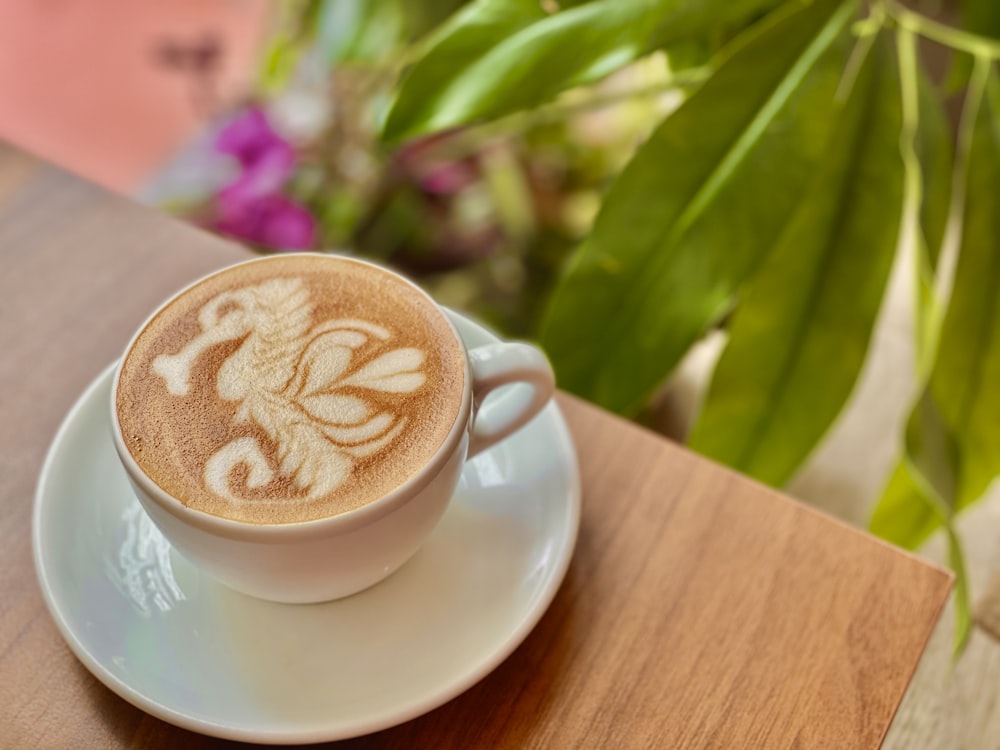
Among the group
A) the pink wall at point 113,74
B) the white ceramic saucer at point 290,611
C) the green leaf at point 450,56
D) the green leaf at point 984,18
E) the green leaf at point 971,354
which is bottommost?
the pink wall at point 113,74

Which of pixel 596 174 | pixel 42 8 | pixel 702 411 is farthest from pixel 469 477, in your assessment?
pixel 42 8

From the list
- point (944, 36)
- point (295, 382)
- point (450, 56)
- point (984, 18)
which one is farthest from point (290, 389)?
point (984, 18)

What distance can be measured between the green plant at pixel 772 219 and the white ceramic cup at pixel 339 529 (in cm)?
19

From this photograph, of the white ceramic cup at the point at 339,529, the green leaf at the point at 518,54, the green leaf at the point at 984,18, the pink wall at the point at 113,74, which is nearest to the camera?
the white ceramic cup at the point at 339,529

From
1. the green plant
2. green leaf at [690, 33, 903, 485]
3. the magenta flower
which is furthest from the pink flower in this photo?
green leaf at [690, 33, 903, 485]

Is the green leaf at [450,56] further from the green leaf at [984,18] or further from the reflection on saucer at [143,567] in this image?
the green leaf at [984,18]

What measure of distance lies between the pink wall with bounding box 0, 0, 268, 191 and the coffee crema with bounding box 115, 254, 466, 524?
1273 mm

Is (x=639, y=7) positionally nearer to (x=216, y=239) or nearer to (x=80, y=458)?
(x=216, y=239)

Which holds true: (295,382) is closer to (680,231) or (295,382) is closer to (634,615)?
(634,615)

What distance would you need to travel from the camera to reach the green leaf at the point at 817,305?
0.68 m

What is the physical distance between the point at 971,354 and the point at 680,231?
239mm

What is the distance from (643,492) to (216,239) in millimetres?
312

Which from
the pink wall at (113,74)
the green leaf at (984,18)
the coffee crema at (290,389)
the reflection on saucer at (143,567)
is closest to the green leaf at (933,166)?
the green leaf at (984,18)

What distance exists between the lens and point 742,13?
2.23ft
